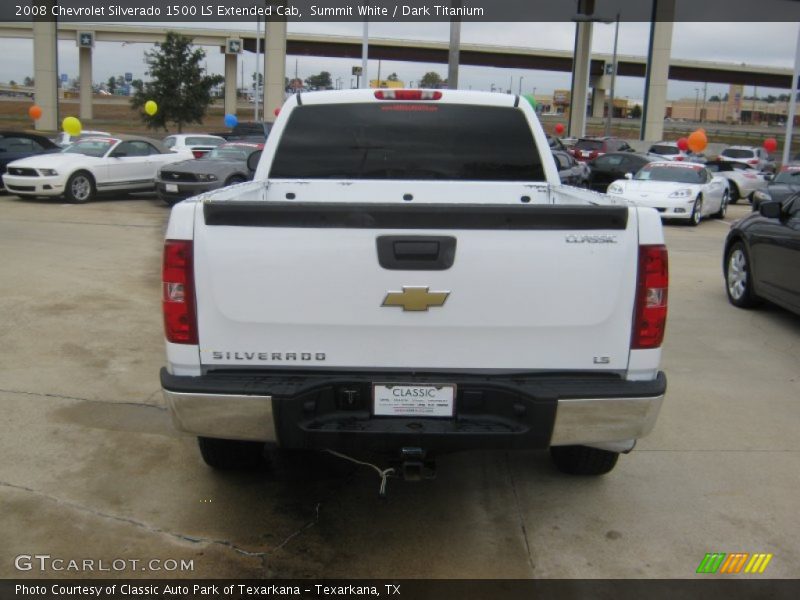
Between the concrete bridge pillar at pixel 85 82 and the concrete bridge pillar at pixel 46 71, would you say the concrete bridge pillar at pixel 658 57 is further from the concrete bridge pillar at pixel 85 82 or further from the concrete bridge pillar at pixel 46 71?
the concrete bridge pillar at pixel 85 82

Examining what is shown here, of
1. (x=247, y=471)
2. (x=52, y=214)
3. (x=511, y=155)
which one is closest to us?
(x=247, y=471)

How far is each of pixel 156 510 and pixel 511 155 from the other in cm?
305

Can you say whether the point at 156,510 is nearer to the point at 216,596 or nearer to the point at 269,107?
the point at 216,596

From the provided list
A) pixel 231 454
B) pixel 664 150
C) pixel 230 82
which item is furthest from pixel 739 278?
pixel 230 82

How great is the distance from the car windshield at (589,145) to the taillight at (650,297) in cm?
3073

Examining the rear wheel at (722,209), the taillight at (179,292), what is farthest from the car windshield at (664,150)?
the taillight at (179,292)

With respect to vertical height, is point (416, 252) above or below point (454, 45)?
below

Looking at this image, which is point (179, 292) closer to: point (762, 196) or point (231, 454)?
point (231, 454)

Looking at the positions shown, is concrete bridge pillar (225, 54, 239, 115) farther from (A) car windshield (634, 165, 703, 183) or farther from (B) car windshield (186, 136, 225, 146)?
(A) car windshield (634, 165, 703, 183)

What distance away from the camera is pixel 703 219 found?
21.0 meters

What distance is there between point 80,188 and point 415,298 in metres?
17.3

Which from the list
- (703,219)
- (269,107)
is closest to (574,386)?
(703,219)

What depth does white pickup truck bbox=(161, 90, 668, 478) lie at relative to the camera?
3.52 m

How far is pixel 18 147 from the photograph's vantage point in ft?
67.2
